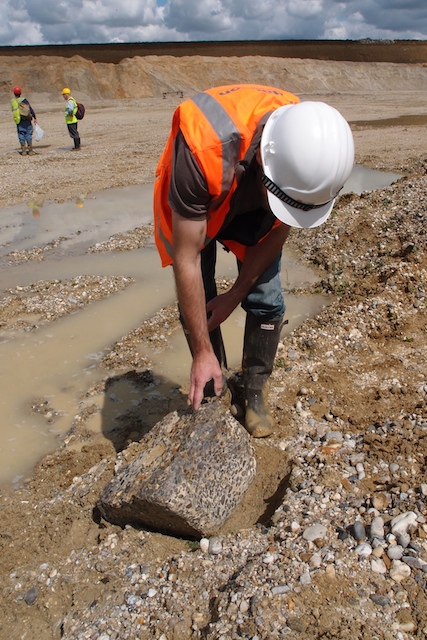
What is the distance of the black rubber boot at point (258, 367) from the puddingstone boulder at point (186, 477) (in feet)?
1.21

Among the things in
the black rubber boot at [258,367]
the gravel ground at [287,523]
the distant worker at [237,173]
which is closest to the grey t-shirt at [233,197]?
the distant worker at [237,173]

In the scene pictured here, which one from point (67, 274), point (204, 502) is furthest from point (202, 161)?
point (67, 274)

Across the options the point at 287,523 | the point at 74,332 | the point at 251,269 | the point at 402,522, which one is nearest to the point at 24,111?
the point at 74,332

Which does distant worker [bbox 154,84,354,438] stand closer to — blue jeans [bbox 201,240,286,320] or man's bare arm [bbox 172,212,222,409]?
man's bare arm [bbox 172,212,222,409]

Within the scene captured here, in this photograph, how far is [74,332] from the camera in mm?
4602

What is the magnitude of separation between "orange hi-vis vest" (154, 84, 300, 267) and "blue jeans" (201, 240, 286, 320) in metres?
0.46

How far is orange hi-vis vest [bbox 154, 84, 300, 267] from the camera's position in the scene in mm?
2049

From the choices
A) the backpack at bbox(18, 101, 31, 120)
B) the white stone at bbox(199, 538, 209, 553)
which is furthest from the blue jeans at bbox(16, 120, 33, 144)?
the white stone at bbox(199, 538, 209, 553)

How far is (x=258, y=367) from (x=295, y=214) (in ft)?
3.89

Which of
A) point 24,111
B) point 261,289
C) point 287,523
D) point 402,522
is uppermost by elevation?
point 261,289

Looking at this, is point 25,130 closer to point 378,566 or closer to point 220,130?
point 220,130

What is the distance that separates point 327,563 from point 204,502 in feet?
2.02

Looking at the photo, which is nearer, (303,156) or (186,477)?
(303,156)

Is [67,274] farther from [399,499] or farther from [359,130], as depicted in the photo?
[359,130]
